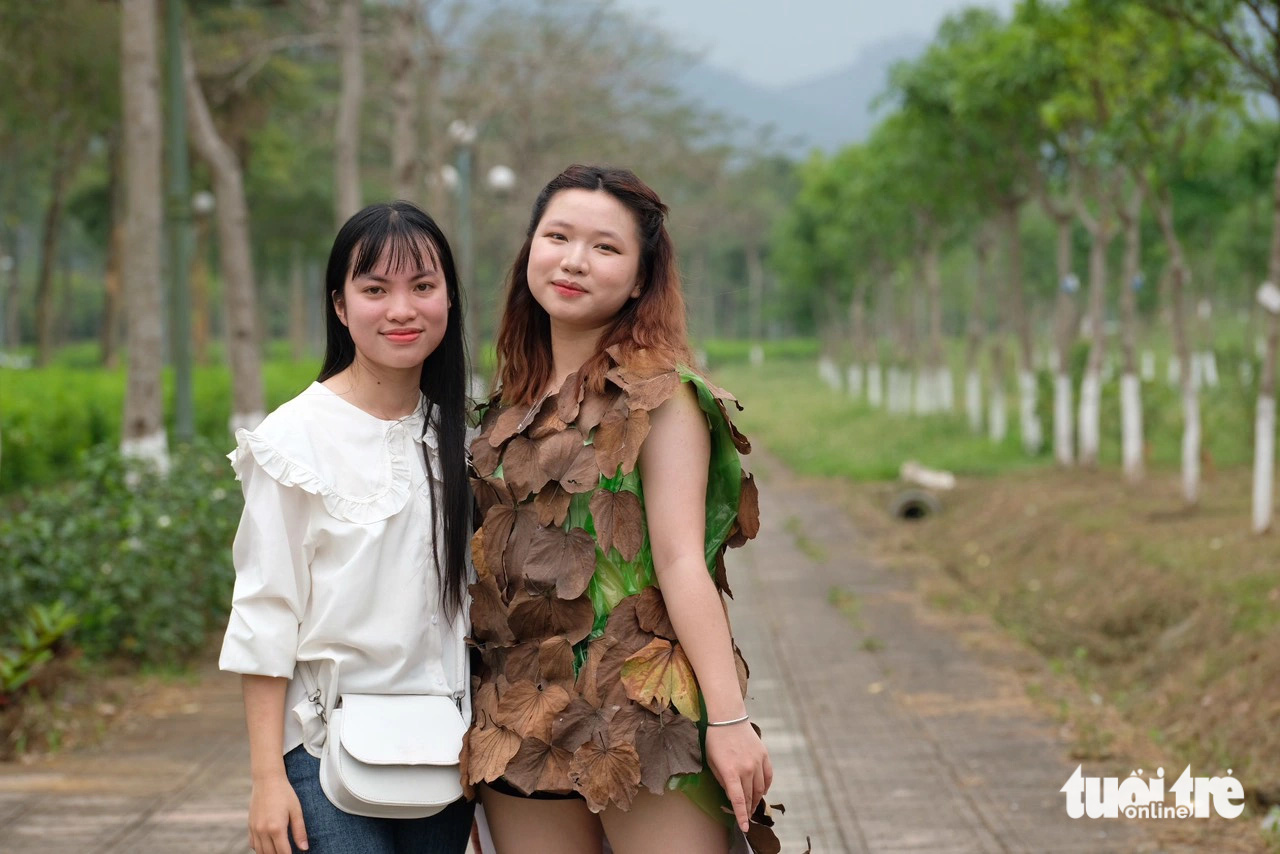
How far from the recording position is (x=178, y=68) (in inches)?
426

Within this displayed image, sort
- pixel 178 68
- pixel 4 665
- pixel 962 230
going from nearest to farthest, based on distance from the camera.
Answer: pixel 4 665 → pixel 178 68 → pixel 962 230

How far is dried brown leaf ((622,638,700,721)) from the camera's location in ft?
8.43

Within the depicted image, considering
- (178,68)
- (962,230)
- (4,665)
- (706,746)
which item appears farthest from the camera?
(962,230)

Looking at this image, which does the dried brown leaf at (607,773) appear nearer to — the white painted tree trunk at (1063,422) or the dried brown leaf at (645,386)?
the dried brown leaf at (645,386)

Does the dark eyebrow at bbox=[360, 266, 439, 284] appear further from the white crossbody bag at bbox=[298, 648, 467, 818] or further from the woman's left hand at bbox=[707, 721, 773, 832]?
the woman's left hand at bbox=[707, 721, 773, 832]

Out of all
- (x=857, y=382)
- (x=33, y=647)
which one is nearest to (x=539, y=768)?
(x=33, y=647)

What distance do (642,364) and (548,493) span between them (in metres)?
0.28

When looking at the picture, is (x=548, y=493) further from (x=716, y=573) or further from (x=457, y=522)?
(x=716, y=573)

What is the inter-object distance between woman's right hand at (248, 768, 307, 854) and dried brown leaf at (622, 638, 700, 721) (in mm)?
578

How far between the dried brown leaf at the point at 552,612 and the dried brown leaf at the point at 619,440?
0.23 meters

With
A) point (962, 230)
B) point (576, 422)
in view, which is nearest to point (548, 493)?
point (576, 422)

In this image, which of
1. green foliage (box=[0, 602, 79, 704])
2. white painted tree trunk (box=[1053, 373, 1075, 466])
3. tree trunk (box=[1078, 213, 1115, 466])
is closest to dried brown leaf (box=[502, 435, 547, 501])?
green foliage (box=[0, 602, 79, 704])

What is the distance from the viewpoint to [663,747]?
255cm

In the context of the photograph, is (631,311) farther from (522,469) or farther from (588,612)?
(588,612)
